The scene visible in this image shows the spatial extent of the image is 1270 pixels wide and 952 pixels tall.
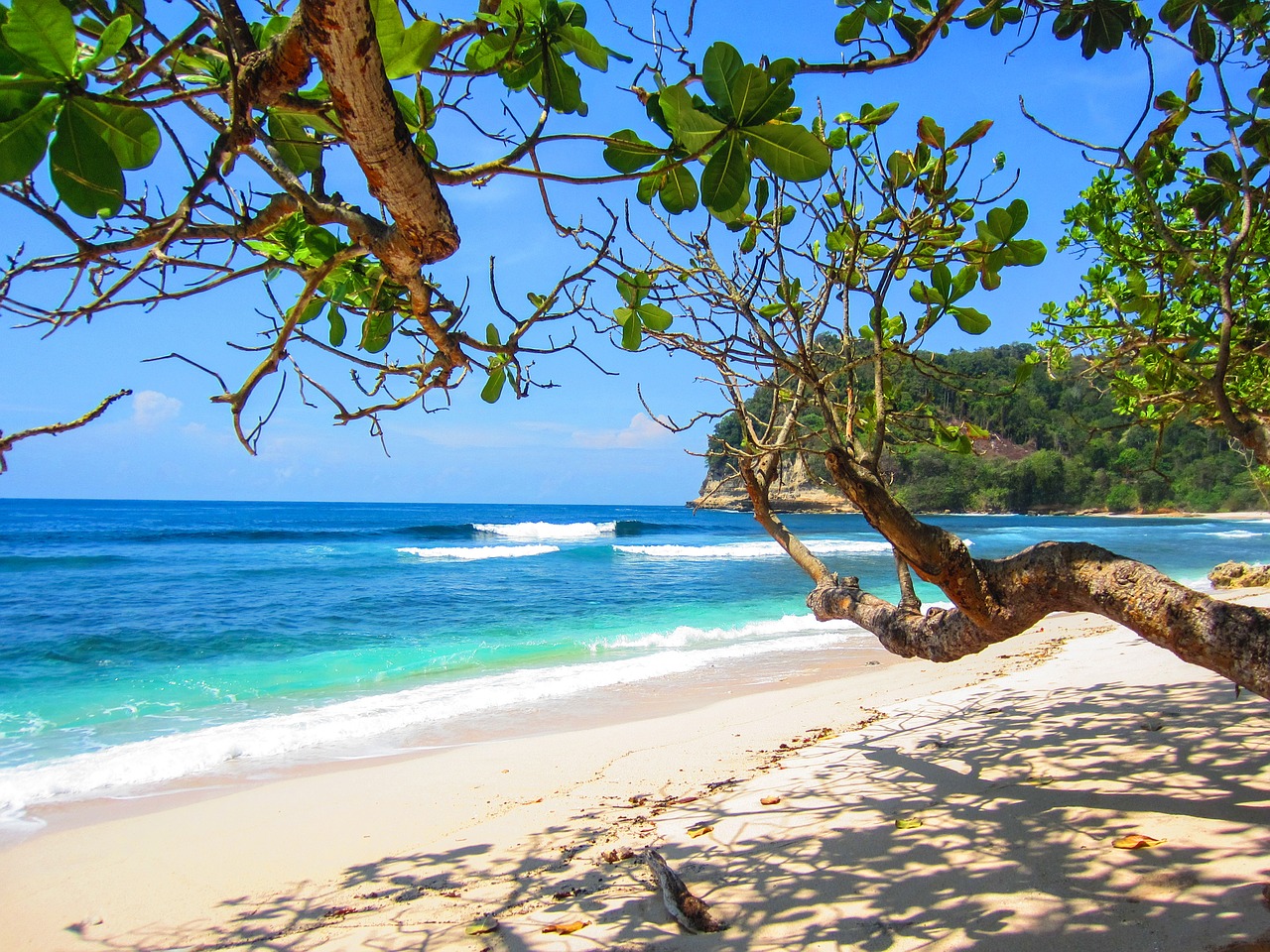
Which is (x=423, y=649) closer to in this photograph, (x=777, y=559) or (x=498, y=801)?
(x=498, y=801)

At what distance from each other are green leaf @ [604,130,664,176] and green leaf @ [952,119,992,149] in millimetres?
1177

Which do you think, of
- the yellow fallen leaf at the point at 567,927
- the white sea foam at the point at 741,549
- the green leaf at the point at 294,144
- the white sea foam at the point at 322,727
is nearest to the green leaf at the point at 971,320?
the green leaf at the point at 294,144

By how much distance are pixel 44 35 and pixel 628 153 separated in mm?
828

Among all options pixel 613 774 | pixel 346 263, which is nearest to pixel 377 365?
pixel 346 263

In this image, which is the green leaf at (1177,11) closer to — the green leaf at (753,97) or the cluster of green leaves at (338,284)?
the green leaf at (753,97)

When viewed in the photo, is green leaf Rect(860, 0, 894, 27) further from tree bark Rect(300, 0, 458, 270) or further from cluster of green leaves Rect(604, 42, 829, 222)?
tree bark Rect(300, 0, 458, 270)

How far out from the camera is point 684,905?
207cm

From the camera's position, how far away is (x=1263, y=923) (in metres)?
1.60

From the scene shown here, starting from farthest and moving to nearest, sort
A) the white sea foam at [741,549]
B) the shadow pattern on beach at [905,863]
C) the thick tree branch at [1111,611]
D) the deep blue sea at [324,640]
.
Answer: the white sea foam at [741,549], the deep blue sea at [324,640], the shadow pattern on beach at [905,863], the thick tree branch at [1111,611]

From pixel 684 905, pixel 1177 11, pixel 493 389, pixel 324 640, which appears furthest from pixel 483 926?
pixel 324 640

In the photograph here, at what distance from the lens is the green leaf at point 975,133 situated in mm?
1966

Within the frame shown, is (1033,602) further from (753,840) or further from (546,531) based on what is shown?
(546,531)

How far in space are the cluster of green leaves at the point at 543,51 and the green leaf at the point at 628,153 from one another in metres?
0.12

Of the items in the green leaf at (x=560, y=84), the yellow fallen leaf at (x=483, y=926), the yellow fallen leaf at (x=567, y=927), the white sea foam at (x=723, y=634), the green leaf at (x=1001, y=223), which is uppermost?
the green leaf at (x=560, y=84)
